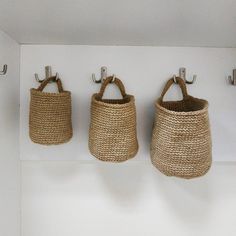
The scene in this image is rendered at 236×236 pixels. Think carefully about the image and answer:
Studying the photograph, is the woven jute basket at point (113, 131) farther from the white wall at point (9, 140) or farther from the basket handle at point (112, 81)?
the white wall at point (9, 140)

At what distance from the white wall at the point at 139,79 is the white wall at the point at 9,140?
37 millimetres

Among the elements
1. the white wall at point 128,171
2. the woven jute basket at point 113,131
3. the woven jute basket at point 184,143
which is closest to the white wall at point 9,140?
the white wall at point 128,171

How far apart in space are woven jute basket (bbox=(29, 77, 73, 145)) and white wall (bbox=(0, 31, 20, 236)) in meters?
0.09

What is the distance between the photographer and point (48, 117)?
0.80 m

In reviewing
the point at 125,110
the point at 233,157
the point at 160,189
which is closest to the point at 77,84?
the point at 125,110

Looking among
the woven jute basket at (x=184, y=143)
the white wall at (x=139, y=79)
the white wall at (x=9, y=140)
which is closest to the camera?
the woven jute basket at (x=184, y=143)

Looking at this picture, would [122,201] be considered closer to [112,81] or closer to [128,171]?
[128,171]

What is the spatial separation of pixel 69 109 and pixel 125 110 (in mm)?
203

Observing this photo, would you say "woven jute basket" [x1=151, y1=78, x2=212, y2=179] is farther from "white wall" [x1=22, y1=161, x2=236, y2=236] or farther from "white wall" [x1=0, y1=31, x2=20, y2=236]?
"white wall" [x1=0, y1=31, x2=20, y2=236]

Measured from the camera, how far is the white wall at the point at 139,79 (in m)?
0.93

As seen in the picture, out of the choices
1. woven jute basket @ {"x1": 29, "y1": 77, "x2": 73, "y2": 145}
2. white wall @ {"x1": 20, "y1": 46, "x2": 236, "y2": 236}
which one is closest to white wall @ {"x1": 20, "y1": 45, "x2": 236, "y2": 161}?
white wall @ {"x1": 20, "y1": 46, "x2": 236, "y2": 236}
